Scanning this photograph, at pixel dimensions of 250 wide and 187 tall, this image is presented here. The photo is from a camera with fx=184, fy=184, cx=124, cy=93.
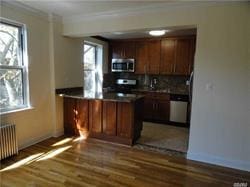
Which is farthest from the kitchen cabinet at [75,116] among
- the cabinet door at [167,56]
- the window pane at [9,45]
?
the cabinet door at [167,56]

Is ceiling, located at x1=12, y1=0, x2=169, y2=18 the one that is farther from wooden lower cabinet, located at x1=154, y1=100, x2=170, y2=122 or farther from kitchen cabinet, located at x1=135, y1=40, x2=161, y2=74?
wooden lower cabinet, located at x1=154, y1=100, x2=170, y2=122

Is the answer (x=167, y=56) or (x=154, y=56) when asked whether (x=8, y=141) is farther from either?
(x=167, y=56)

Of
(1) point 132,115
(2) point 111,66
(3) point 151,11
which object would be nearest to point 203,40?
(3) point 151,11

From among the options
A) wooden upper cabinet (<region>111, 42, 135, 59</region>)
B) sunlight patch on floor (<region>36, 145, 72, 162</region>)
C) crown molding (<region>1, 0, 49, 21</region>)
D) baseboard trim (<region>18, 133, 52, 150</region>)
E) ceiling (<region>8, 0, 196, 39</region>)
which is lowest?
sunlight patch on floor (<region>36, 145, 72, 162</region>)

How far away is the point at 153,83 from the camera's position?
5.68m

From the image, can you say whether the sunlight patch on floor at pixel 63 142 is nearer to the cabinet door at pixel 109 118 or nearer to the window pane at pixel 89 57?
the cabinet door at pixel 109 118

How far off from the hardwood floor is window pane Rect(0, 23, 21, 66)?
5.13ft

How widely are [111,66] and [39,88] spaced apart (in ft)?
8.77

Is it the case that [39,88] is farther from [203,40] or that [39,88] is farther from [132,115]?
[203,40]

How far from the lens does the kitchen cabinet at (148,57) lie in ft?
17.2

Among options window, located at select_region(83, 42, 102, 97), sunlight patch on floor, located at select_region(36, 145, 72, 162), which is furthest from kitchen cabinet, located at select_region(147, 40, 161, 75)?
sunlight patch on floor, located at select_region(36, 145, 72, 162)

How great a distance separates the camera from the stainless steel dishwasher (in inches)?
185

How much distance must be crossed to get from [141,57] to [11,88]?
3475 millimetres

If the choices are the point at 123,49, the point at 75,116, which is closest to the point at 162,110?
the point at 123,49
